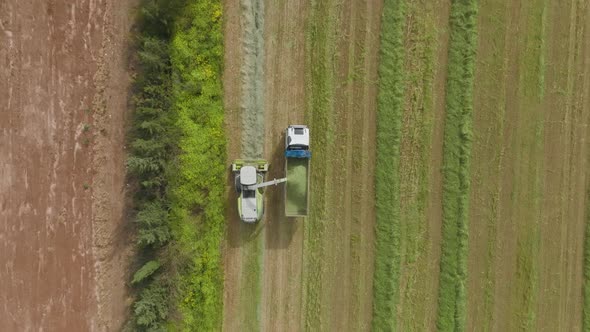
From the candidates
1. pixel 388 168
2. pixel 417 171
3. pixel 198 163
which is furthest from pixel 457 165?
pixel 198 163

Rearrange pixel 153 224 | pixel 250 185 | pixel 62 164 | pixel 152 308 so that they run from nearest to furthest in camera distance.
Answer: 1. pixel 250 185
2. pixel 153 224
3. pixel 152 308
4. pixel 62 164

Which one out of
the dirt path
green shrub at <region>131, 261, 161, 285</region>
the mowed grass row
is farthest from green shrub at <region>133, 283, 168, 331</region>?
the mowed grass row

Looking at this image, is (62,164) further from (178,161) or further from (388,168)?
(388,168)

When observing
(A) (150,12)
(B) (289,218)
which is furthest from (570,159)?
(A) (150,12)

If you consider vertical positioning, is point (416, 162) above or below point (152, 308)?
above

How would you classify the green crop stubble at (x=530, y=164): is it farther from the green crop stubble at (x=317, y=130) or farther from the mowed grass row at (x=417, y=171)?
the green crop stubble at (x=317, y=130)

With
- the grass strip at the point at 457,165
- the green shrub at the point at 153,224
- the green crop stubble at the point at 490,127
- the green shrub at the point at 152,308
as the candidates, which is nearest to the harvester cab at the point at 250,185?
the green shrub at the point at 153,224

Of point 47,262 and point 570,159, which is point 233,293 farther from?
point 570,159
